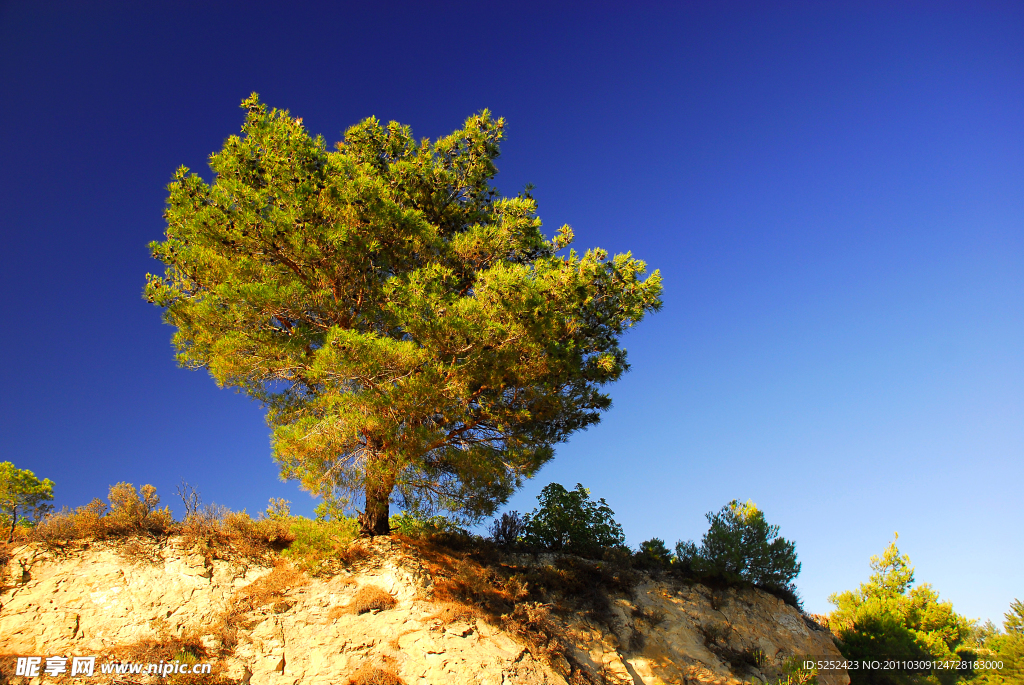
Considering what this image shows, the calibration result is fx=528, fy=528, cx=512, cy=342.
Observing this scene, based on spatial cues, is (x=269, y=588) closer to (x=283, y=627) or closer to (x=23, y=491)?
(x=283, y=627)

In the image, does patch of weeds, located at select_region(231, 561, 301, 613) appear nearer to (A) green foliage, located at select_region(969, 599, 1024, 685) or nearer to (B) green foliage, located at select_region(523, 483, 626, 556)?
(B) green foliage, located at select_region(523, 483, 626, 556)

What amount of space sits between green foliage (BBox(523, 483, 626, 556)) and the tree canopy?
4.19m

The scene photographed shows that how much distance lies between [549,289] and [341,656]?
8549mm

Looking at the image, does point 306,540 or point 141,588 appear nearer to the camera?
point 141,588

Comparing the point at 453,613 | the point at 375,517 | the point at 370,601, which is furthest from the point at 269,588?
the point at 453,613

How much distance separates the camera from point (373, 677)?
9.28m

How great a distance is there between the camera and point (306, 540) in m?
11.4

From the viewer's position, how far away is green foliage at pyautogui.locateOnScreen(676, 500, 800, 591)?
17.1 m

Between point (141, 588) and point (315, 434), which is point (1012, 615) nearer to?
point (315, 434)

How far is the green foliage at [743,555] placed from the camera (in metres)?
17.1

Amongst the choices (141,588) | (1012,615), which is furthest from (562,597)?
(1012,615)

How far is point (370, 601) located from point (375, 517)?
8.85ft

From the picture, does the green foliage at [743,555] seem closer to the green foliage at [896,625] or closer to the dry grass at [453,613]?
the green foliage at [896,625]

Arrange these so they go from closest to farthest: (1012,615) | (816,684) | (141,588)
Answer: (141,588), (816,684), (1012,615)
